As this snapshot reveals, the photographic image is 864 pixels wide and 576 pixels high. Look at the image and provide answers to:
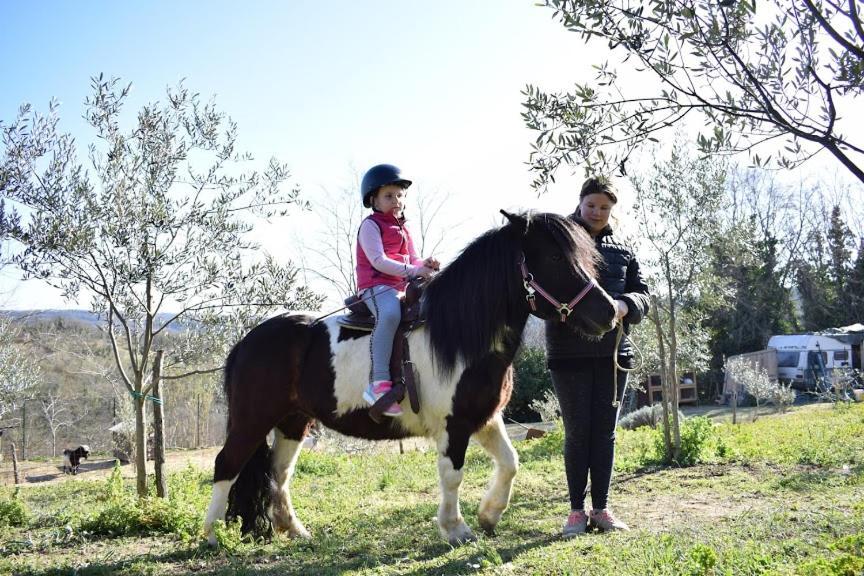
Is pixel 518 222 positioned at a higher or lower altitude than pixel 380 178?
lower

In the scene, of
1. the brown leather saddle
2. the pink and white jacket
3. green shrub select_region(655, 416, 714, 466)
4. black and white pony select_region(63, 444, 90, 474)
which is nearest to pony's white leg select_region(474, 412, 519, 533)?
the brown leather saddle

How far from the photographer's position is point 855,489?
17.6ft

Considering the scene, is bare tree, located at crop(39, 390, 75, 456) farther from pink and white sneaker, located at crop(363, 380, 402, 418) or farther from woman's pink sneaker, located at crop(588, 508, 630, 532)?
woman's pink sneaker, located at crop(588, 508, 630, 532)

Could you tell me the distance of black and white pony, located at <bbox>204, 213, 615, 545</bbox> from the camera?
14.0 feet

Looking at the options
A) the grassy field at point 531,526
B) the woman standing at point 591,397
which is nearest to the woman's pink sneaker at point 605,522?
the woman standing at point 591,397

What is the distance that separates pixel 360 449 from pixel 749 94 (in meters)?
12.1

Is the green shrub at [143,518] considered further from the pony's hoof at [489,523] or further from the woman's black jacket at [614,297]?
the woman's black jacket at [614,297]

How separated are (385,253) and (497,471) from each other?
1.77 m

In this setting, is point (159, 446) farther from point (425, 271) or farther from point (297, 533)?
point (425, 271)

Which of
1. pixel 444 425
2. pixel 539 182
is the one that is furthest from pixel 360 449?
pixel 539 182

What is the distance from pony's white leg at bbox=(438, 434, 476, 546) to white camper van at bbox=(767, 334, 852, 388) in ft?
92.6

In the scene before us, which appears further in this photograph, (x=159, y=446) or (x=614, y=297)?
(x=159, y=446)

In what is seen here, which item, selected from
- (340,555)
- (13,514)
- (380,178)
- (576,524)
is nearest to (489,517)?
(576,524)

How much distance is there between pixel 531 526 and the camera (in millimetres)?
4887
